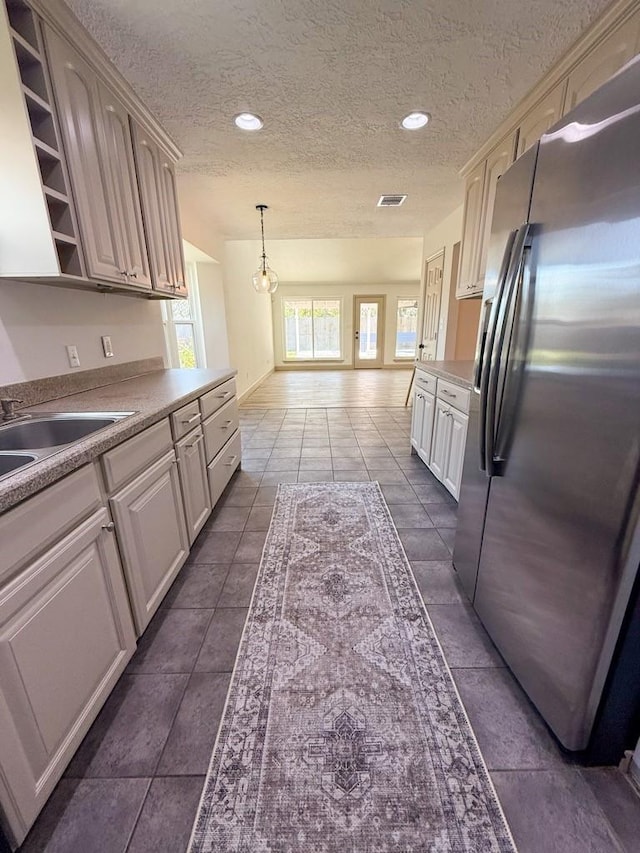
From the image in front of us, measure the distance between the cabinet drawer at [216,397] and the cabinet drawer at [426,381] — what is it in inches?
64.7

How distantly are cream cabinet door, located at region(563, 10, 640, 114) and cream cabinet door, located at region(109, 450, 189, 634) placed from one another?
231 cm

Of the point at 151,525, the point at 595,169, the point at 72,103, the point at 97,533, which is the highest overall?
the point at 72,103

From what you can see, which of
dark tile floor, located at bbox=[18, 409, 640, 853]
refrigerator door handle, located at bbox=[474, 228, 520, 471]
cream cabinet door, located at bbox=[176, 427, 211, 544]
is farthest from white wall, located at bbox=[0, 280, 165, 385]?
refrigerator door handle, located at bbox=[474, 228, 520, 471]

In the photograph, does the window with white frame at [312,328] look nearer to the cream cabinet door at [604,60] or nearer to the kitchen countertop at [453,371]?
the kitchen countertop at [453,371]

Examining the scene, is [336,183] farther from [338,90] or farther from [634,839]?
[634,839]

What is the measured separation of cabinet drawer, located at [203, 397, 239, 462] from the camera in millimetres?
2213

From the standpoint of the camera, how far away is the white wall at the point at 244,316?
508 cm

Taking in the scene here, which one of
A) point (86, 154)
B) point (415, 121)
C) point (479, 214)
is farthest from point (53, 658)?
point (479, 214)

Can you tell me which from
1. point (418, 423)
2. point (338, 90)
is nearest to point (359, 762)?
point (418, 423)

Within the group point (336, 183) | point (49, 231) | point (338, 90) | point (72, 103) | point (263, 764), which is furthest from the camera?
point (336, 183)

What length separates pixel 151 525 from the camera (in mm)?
1461

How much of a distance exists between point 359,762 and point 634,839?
708 mm

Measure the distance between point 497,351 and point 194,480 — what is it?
1.67m

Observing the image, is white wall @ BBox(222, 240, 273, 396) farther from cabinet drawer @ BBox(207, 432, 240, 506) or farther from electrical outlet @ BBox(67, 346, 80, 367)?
electrical outlet @ BBox(67, 346, 80, 367)
